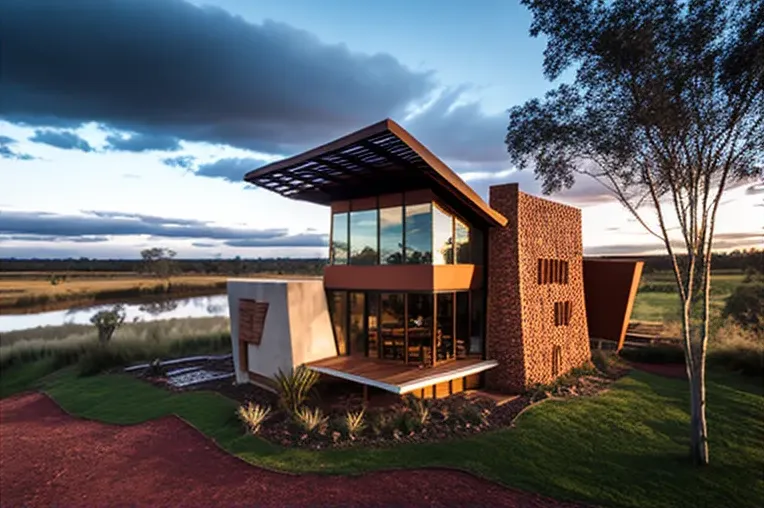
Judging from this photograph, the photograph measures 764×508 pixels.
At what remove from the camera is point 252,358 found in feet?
43.8

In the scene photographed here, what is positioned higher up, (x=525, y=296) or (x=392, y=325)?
(x=525, y=296)

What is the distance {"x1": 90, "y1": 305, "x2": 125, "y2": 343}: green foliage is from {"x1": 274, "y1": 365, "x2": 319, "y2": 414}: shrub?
12763 millimetres

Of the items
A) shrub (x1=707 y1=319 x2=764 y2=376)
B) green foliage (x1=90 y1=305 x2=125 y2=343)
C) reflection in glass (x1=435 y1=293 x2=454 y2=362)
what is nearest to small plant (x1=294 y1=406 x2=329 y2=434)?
reflection in glass (x1=435 y1=293 x2=454 y2=362)

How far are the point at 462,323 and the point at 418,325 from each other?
1.78 metres

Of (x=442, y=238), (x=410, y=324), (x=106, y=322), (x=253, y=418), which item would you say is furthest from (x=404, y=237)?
(x=106, y=322)

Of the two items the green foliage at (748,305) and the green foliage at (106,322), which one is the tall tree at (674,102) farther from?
the green foliage at (106,322)

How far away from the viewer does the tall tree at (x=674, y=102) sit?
781 centimetres

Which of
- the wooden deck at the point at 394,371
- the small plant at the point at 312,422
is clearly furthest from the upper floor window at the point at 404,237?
the small plant at the point at 312,422

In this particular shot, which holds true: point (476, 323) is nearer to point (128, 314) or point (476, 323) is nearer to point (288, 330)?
point (288, 330)

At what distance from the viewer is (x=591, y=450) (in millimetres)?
8398

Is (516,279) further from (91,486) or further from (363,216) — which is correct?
(91,486)

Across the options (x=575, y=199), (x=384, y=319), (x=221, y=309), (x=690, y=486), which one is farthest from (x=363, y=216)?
(x=221, y=309)

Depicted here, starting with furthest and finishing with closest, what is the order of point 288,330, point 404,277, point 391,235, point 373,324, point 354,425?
point 373,324
point 391,235
point 288,330
point 404,277
point 354,425

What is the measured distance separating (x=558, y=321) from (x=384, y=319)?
6136 mm
